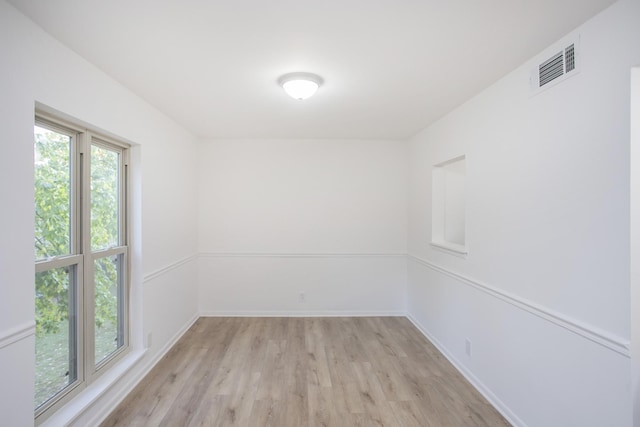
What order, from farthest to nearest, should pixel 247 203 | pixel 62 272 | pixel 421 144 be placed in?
pixel 247 203
pixel 421 144
pixel 62 272

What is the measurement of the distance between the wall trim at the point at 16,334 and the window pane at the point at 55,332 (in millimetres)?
235

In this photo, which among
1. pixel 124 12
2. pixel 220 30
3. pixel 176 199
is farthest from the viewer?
pixel 176 199

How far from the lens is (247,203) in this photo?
4.27 metres

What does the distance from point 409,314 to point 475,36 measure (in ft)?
11.5

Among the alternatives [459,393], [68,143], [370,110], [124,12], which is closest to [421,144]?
[370,110]

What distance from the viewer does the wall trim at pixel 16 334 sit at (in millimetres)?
1438

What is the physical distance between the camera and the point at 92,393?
2.10 meters

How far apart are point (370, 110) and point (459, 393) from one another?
2584 mm

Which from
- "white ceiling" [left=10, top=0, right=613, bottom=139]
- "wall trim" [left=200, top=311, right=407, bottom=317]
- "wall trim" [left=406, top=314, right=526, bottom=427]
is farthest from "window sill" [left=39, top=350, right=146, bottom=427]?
"wall trim" [left=406, top=314, right=526, bottom=427]

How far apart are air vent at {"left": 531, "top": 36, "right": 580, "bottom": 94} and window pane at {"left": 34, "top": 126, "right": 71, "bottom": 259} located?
300 cm

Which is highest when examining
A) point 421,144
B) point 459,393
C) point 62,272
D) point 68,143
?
point 421,144

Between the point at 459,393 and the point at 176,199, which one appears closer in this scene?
the point at 459,393

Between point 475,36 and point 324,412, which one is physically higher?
point 475,36

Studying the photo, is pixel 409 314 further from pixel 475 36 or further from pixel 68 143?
pixel 68 143
